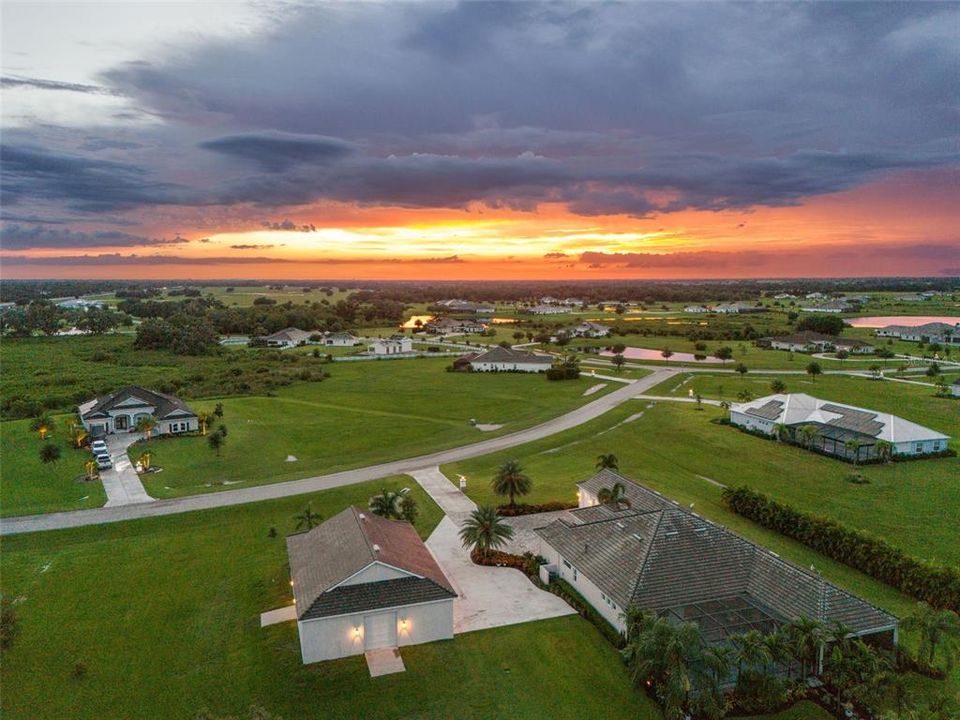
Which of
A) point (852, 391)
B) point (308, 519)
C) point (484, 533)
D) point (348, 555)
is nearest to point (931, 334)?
point (852, 391)

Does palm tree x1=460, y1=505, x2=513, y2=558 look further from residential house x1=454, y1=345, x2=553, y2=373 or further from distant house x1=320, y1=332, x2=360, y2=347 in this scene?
distant house x1=320, y1=332, x2=360, y2=347

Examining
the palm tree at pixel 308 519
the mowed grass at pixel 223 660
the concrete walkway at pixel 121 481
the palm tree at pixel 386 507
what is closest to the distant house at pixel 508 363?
the concrete walkway at pixel 121 481

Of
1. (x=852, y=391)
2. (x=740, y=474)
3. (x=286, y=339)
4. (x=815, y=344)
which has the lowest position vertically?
(x=740, y=474)

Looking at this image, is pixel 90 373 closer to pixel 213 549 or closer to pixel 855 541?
pixel 213 549

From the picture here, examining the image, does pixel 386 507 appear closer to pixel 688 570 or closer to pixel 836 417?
pixel 688 570

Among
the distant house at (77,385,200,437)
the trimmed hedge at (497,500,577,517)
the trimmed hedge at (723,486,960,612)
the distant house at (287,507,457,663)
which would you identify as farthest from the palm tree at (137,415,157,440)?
the trimmed hedge at (723,486,960,612)

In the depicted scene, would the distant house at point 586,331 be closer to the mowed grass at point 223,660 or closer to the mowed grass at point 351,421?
the mowed grass at point 351,421

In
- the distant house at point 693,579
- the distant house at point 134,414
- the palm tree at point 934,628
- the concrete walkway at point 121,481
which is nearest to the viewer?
the palm tree at point 934,628
